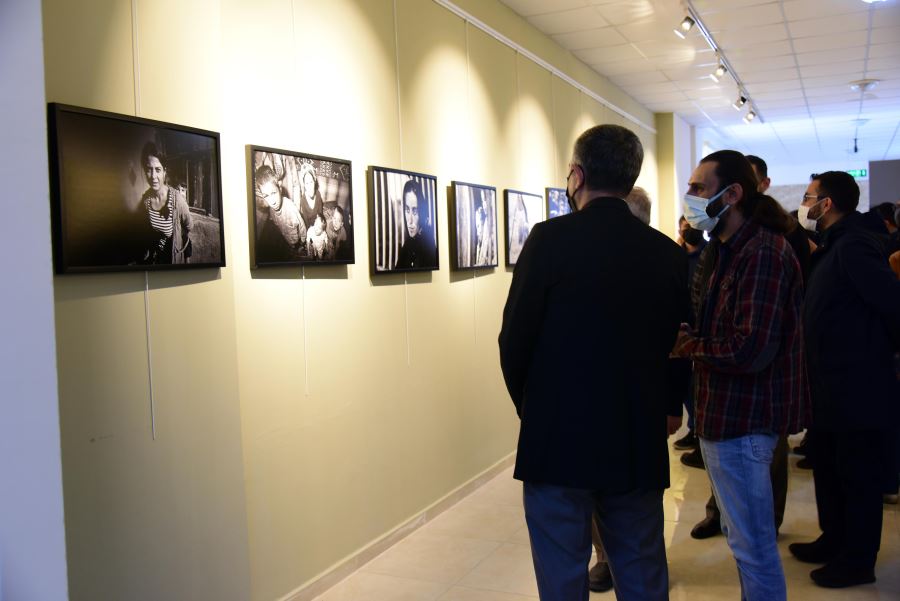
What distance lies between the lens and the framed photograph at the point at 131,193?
2242 mm

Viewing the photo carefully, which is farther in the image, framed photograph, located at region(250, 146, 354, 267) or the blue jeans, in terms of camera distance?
framed photograph, located at region(250, 146, 354, 267)

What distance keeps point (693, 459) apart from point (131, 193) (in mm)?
4407

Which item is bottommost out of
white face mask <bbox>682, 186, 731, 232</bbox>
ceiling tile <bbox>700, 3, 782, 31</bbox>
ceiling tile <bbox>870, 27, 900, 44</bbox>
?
white face mask <bbox>682, 186, 731, 232</bbox>

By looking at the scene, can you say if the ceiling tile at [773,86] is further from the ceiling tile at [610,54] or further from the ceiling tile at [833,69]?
the ceiling tile at [610,54]

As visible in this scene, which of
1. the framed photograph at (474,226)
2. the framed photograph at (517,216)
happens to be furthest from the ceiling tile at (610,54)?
the framed photograph at (474,226)

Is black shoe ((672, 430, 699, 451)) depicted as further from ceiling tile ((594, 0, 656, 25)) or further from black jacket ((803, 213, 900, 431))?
ceiling tile ((594, 0, 656, 25))

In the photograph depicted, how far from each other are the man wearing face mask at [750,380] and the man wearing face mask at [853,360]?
3.16 ft

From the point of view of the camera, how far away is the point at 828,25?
23.2 ft

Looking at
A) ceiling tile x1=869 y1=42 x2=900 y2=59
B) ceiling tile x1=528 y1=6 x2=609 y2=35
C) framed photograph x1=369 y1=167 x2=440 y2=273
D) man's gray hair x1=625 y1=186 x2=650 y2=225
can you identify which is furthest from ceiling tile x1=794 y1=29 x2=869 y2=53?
man's gray hair x1=625 y1=186 x2=650 y2=225

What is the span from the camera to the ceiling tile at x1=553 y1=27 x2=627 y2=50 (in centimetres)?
690

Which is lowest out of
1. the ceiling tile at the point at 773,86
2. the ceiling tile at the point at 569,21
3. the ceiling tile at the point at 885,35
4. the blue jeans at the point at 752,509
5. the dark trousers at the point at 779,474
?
the dark trousers at the point at 779,474

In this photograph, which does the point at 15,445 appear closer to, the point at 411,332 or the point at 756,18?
the point at 411,332

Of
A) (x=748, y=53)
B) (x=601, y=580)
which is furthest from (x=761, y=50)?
(x=601, y=580)

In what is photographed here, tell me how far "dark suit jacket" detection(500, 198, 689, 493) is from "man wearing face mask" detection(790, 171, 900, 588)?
5.42 feet
